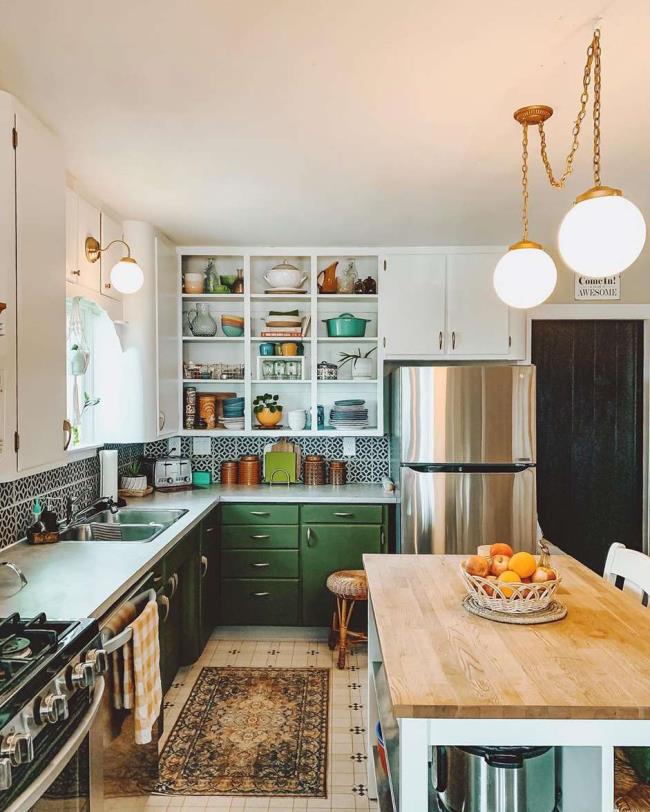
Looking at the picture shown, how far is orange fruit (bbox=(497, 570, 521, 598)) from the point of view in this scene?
5.87ft

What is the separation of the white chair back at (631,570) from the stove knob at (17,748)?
1872 mm

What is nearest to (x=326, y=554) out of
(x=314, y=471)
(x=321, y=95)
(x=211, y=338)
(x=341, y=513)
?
(x=341, y=513)

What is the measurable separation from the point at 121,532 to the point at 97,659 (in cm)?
147

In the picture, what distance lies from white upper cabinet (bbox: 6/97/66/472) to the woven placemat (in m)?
1.47

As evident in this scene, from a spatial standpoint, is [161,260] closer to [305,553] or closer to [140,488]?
[140,488]

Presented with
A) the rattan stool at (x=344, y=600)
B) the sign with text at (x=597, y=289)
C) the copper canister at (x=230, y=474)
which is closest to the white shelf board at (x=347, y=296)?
the copper canister at (x=230, y=474)

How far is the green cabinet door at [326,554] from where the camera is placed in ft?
12.4

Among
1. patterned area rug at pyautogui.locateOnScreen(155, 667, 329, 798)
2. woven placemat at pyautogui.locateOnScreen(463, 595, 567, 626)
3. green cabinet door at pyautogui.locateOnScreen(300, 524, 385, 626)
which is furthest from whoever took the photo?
green cabinet door at pyautogui.locateOnScreen(300, 524, 385, 626)

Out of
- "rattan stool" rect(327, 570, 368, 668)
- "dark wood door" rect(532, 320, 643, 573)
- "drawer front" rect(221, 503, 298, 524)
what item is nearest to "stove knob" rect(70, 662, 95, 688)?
"rattan stool" rect(327, 570, 368, 668)

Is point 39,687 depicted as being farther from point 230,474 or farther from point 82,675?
point 230,474

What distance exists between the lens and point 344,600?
3.53 metres

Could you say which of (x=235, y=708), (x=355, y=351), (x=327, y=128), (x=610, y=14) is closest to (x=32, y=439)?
(x=327, y=128)

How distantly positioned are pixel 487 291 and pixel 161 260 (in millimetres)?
2021

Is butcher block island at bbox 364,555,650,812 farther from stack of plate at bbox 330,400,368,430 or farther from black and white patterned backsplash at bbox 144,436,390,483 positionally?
black and white patterned backsplash at bbox 144,436,390,483
